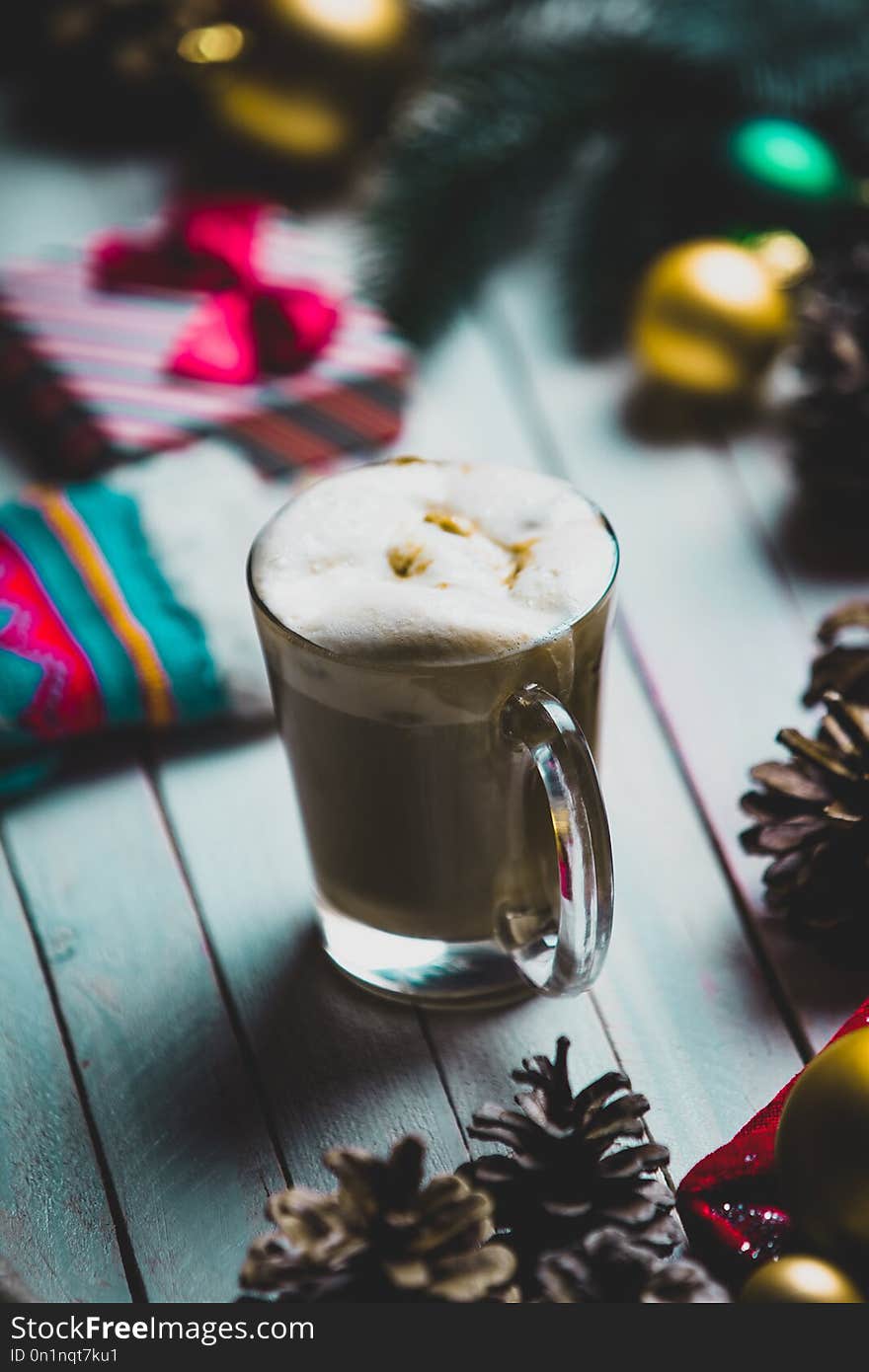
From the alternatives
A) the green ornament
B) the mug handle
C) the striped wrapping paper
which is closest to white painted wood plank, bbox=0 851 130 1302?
the mug handle

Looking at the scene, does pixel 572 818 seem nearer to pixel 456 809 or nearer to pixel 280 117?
pixel 456 809

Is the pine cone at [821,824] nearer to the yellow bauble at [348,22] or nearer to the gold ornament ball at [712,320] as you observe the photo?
the gold ornament ball at [712,320]

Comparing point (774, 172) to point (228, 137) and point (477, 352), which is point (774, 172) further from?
point (228, 137)

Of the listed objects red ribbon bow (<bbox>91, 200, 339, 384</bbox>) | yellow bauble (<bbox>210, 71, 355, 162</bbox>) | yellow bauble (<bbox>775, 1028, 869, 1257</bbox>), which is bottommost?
yellow bauble (<bbox>775, 1028, 869, 1257</bbox>)

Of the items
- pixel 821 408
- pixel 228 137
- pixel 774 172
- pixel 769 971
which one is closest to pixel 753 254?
pixel 774 172

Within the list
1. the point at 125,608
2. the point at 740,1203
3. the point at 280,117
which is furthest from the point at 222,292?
the point at 740,1203

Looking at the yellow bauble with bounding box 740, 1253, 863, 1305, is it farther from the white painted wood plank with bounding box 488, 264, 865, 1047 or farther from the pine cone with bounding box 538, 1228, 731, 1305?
the white painted wood plank with bounding box 488, 264, 865, 1047
